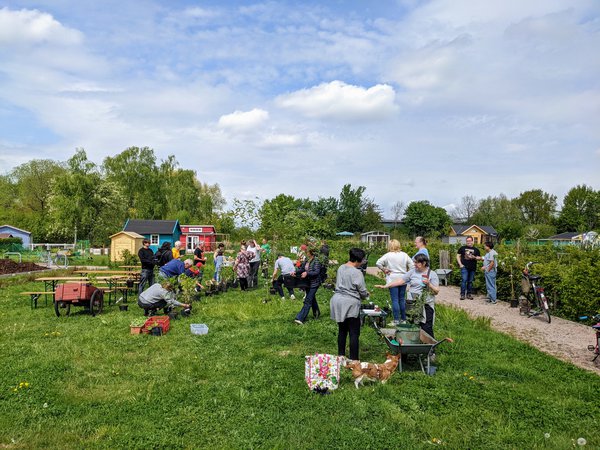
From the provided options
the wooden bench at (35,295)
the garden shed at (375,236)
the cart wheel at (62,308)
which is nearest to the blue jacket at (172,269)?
the cart wheel at (62,308)

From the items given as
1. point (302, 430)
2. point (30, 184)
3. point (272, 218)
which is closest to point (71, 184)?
point (30, 184)

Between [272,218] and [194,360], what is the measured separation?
6.81m

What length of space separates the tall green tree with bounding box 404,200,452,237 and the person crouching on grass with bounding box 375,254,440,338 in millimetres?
64430

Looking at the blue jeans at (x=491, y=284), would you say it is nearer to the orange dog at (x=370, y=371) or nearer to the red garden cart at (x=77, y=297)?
the orange dog at (x=370, y=371)

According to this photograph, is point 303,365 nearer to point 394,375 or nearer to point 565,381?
point 394,375

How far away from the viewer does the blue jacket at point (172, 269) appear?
9.78m

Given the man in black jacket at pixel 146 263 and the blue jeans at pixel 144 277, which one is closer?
the man in black jacket at pixel 146 263

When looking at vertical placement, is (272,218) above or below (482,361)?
→ above

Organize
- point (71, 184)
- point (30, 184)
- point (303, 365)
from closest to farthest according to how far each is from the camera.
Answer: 1. point (303, 365)
2. point (71, 184)
3. point (30, 184)

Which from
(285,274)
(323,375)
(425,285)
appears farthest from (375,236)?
(323,375)

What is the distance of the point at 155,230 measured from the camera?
40.1 meters

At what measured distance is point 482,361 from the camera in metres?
6.62

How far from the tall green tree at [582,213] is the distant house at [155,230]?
57588mm

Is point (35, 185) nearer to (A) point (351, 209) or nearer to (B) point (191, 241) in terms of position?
(B) point (191, 241)
